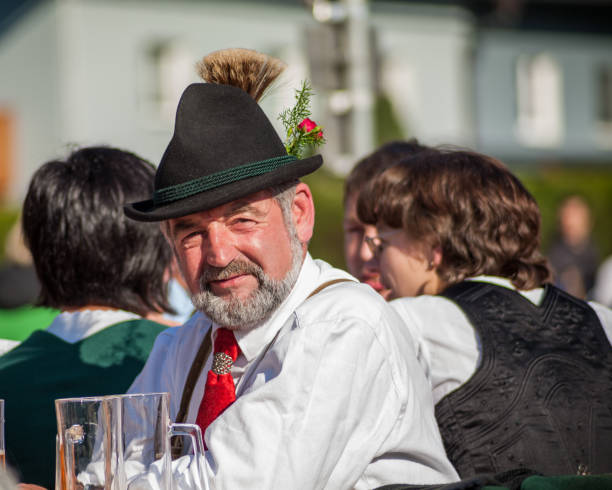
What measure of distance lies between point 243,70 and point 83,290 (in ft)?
3.91

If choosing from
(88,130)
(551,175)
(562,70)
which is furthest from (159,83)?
(562,70)

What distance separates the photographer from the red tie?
7.72 ft

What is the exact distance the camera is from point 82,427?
2012mm

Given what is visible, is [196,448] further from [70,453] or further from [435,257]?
[435,257]

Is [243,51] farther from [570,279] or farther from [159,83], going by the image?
[159,83]

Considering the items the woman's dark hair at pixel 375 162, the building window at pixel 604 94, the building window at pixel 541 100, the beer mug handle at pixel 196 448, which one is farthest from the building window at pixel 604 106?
the beer mug handle at pixel 196 448

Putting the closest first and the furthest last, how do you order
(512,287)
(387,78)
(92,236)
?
1. (512,287)
2. (92,236)
3. (387,78)

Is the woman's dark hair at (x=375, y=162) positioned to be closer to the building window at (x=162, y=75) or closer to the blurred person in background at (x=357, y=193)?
the blurred person in background at (x=357, y=193)

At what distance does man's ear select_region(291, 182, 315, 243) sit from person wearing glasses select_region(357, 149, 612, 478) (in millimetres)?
495

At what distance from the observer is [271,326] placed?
2398 millimetres

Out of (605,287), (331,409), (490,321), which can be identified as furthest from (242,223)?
(605,287)

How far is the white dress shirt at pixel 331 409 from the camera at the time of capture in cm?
202

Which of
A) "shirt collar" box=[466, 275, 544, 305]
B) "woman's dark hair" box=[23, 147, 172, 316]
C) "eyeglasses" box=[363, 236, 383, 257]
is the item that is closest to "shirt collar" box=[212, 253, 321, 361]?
"shirt collar" box=[466, 275, 544, 305]

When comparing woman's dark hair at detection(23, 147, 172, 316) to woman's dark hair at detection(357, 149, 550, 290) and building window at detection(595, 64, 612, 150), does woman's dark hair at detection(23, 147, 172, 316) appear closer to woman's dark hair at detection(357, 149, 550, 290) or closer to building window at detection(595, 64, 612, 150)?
woman's dark hair at detection(357, 149, 550, 290)
